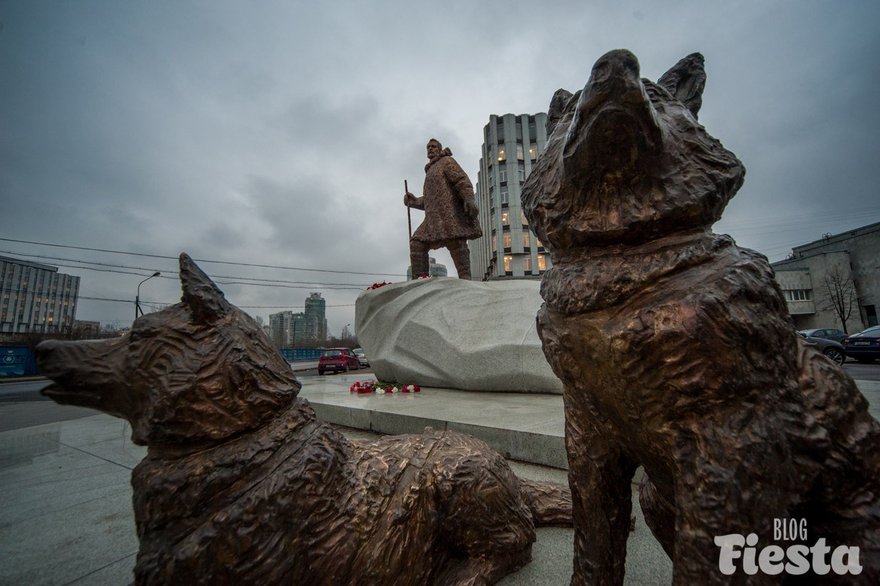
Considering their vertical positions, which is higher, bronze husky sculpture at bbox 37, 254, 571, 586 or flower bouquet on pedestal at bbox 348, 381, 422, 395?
bronze husky sculpture at bbox 37, 254, 571, 586

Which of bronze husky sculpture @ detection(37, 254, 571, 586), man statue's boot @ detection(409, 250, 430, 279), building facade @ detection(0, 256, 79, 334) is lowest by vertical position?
bronze husky sculpture @ detection(37, 254, 571, 586)

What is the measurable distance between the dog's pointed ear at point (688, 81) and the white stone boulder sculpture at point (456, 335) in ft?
13.0

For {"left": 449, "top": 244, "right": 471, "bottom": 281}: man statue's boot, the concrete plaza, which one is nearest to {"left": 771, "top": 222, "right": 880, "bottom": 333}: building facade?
{"left": 449, "top": 244, "right": 471, "bottom": 281}: man statue's boot

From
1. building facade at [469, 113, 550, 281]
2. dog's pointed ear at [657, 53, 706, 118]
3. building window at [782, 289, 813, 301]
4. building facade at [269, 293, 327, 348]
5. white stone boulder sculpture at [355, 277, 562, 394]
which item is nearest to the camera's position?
dog's pointed ear at [657, 53, 706, 118]

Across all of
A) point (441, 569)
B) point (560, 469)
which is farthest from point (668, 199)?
point (560, 469)

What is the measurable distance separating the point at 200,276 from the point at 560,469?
256 centimetres

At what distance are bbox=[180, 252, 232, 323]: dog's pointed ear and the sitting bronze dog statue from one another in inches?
42.4

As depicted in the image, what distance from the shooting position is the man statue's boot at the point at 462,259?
7703 mm

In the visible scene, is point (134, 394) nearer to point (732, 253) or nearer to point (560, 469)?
point (732, 253)

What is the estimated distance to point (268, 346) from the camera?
134 centimetres

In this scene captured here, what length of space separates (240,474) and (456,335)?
466 centimetres

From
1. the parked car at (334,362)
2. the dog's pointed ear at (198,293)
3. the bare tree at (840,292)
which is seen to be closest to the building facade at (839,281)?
the bare tree at (840,292)

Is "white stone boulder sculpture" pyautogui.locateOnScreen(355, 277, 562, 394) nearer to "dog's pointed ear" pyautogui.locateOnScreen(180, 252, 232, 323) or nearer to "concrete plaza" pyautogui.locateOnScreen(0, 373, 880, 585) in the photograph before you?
"concrete plaza" pyautogui.locateOnScreen(0, 373, 880, 585)

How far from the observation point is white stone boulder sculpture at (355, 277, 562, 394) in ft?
A: 16.3
